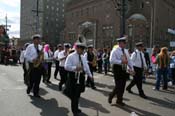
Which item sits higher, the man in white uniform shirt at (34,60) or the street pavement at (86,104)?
the man in white uniform shirt at (34,60)

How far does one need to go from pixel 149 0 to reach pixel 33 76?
61.5 m

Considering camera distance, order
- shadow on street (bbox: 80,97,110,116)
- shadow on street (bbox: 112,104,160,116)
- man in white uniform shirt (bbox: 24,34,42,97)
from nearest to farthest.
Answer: shadow on street (bbox: 112,104,160,116) < shadow on street (bbox: 80,97,110,116) < man in white uniform shirt (bbox: 24,34,42,97)

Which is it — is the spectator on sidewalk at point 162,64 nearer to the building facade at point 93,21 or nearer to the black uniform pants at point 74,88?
the black uniform pants at point 74,88

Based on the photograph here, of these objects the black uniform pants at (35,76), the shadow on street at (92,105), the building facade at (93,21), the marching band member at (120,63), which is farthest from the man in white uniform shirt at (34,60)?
the building facade at (93,21)

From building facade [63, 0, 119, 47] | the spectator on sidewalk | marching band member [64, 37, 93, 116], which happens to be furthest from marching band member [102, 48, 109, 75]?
building facade [63, 0, 119, 47]

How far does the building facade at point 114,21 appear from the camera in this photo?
66.4 m

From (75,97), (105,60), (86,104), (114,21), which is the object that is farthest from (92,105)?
(114,21)

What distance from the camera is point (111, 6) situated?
77.8 meters

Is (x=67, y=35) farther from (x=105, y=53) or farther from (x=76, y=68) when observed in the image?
(x=76, y=68)

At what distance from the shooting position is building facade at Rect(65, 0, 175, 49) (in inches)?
2616

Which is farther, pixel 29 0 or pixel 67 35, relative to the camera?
pixel 29 0

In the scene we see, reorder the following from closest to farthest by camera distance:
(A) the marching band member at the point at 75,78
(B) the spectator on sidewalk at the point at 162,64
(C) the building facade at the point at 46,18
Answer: (A) the marching band member at the point at 75,78 → (B) the spectator on sidewalk at the point at 162,64 → (C) the building facade at the point at 46,18

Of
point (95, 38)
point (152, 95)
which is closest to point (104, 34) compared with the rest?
point (95, 38)

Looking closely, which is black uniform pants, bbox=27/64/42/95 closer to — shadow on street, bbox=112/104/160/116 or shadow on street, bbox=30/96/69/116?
shadow on street, bbox=30/96/69/116
